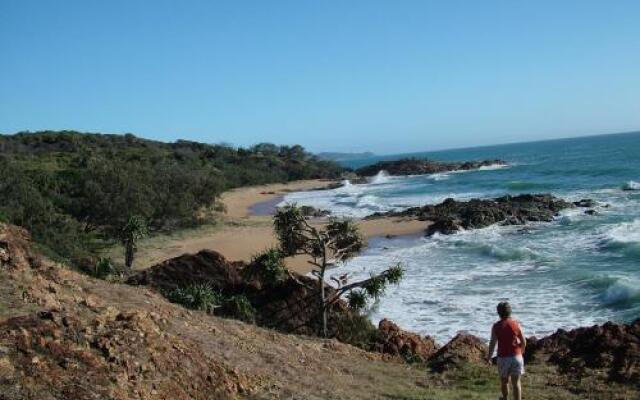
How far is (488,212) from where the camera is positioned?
40781 mm

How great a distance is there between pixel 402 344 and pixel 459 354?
2206 mm

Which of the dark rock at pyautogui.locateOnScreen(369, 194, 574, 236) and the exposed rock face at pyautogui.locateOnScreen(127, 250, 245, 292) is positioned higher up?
the exposed rock face at pyautogui.locateOnScreen(127, 250, 245, 292)

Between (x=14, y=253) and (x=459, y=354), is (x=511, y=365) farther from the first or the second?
(x=14, y=253)

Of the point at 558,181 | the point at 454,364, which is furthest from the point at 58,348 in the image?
the point at 558,181

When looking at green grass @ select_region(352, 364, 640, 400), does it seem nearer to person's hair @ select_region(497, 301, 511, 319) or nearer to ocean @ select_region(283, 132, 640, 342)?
person's hair @ select_region(497, 301, 511, 319)

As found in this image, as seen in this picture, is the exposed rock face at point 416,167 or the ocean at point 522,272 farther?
the exposed rock face at point 416,167

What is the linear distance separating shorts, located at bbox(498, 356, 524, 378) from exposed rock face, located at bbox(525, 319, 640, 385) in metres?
3.58

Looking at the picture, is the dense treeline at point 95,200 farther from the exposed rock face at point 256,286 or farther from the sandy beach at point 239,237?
the exposed rock face at point 256,286

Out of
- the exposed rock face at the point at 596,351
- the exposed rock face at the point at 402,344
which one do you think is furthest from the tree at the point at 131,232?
the exposed rock face at the point at 596,351

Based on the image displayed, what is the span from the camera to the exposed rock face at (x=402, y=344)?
14852mm

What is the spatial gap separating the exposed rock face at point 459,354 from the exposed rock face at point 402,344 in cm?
97

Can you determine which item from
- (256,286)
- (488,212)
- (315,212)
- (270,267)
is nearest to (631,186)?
(488,212)

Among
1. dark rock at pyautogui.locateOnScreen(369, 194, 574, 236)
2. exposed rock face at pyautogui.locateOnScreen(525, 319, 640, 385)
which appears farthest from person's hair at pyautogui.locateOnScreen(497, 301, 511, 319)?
dark rock at pyautogui.locateOnScreen(369, 194, 574, 236)

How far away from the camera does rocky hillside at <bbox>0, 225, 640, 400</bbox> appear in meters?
6.83
